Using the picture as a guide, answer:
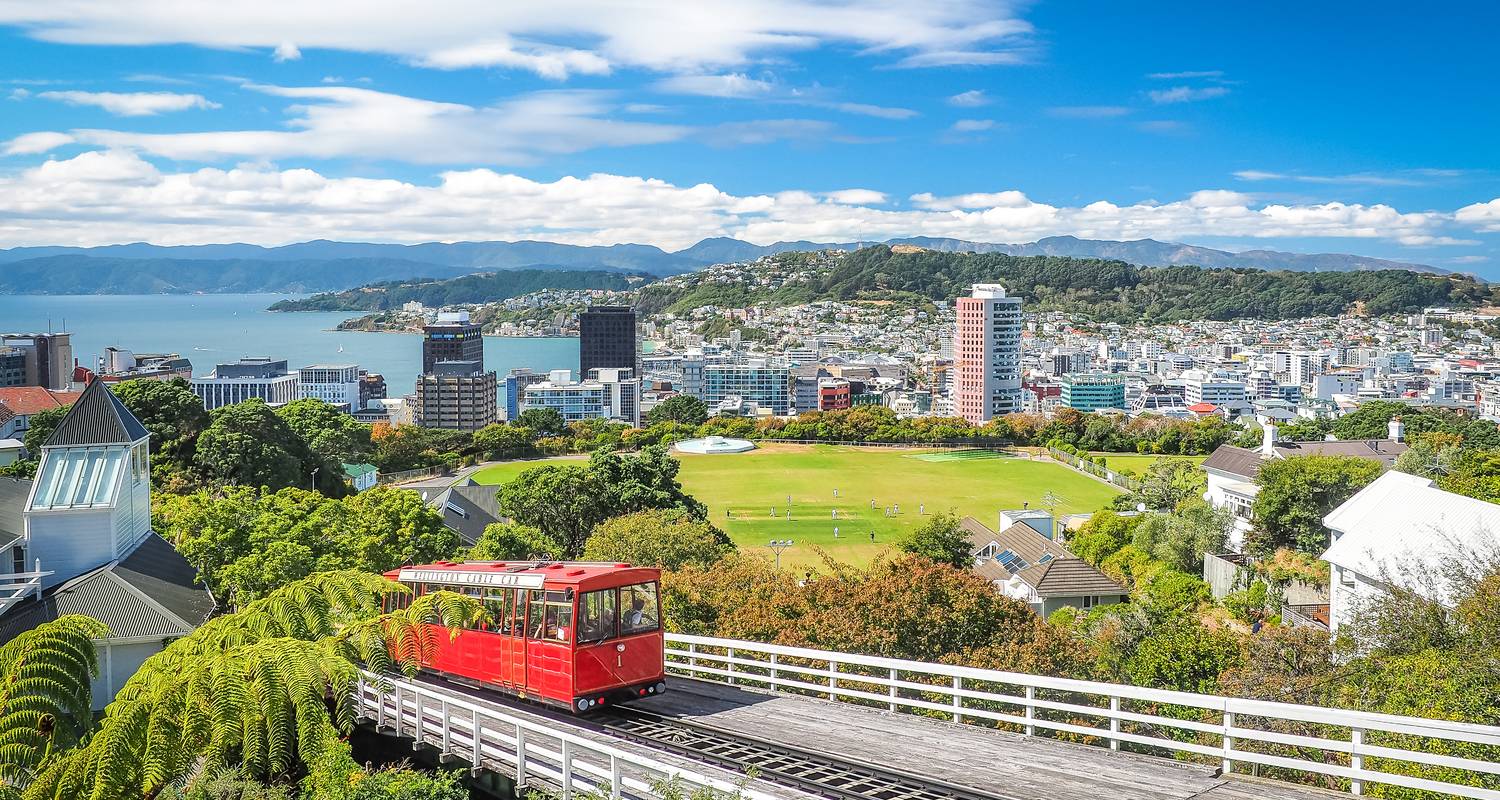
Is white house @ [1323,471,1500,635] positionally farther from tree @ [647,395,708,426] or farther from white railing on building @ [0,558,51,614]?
tree @ [647,395,708,426]

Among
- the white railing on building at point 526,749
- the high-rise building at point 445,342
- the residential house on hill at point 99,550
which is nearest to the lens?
the white railing on building at point 526,749

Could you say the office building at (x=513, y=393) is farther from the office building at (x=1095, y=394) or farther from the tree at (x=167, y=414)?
the tree at (x=167, y=414)

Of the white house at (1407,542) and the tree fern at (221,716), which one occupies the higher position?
the tree fern at (221,716)

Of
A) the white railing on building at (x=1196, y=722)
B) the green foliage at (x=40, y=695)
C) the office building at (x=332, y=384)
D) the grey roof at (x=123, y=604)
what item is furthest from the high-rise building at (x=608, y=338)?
the green foliage at (x=40, y=695)

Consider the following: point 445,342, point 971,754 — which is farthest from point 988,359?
point 971,754

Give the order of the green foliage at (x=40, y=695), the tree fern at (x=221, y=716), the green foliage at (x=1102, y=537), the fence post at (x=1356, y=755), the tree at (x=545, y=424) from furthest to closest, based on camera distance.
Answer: the tree at (x=545, y=424) < the green foliage at (x=1102, y=537) < the green foliage at (x=40, y=695) < the tree fern at (x=221, y=716) < the fence post at (x=1356, y=755)

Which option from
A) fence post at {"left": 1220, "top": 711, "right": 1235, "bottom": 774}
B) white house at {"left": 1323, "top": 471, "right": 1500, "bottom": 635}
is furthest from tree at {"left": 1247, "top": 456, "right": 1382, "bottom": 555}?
fence post at {"left": 1220, "top": 711, "right": 1235, "bottom": 774}

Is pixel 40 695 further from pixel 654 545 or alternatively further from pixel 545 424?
pixel 545 424
